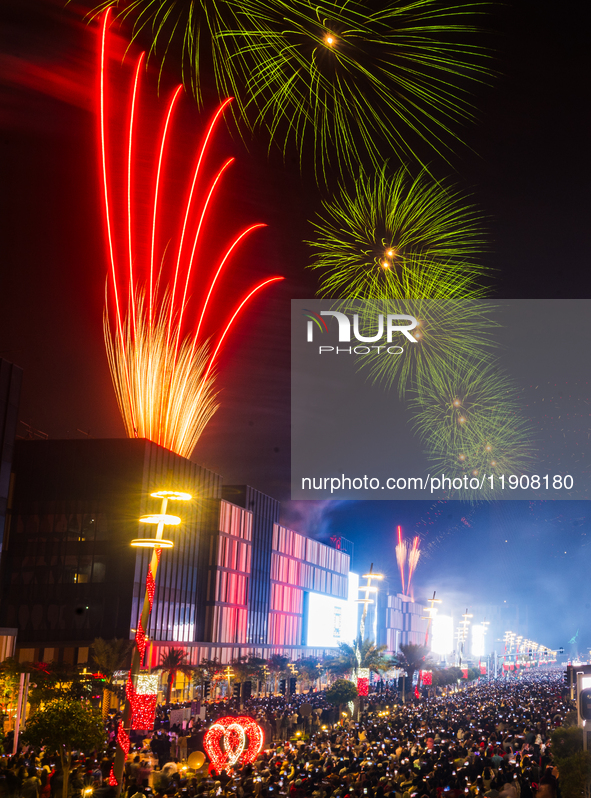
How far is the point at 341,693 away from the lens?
39.7m

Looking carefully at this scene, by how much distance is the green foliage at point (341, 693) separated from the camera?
128 ft

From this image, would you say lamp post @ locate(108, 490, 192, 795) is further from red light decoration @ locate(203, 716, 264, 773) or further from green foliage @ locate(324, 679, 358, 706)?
green foliage @ locate(324, 679, 358, 706)

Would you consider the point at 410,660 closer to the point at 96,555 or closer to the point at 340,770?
the point at 96,555

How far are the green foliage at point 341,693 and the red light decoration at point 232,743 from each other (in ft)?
66.4

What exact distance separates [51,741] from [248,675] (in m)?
47.8

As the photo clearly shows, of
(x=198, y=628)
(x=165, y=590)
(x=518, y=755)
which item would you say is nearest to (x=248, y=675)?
(x=198, y=628)

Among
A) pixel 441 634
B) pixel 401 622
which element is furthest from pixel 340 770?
pixel 441 634

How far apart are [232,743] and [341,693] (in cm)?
2141

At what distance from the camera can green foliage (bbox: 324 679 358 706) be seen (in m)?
39.2

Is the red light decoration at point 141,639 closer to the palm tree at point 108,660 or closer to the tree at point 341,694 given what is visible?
the tree at point 341,694

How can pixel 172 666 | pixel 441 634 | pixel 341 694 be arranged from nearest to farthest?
pixel 341 694, pixel 172 666, pixel 441 634

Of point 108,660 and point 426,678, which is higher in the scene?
point 108,660

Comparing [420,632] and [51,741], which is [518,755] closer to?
[51,741]

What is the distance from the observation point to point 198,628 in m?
62.1
